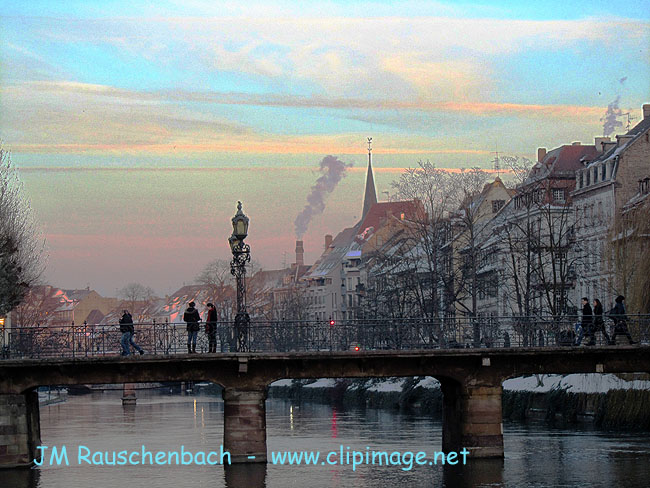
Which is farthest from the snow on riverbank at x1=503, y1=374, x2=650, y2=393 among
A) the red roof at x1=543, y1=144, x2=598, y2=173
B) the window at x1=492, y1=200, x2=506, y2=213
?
the window at x1=492, y1=200, x2=506, y2=213

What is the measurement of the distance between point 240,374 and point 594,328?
1241cm

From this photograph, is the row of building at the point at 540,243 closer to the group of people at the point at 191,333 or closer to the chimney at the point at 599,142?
the chimney at the point at 599,142

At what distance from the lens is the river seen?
133 feet

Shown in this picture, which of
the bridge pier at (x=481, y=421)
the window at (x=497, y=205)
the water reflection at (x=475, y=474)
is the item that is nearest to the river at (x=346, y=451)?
the water reflection at (x=475, y=474)

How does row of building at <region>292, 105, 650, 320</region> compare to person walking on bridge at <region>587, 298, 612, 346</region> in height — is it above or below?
above

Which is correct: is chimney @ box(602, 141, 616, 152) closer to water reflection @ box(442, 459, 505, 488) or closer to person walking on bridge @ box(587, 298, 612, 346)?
person walking on bridge @ box(587, 298, 612, 346)

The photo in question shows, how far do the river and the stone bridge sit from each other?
112cm

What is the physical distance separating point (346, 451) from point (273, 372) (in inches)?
320

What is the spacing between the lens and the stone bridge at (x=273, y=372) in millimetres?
44875

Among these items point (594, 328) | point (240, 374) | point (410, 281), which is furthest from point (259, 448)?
point (410, 281)

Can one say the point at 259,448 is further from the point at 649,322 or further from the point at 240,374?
the point at 649,322

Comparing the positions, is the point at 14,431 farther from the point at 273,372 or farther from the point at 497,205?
the point at 497,205

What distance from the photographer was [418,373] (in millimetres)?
46094

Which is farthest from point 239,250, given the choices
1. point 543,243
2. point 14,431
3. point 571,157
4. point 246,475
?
point 571,157
